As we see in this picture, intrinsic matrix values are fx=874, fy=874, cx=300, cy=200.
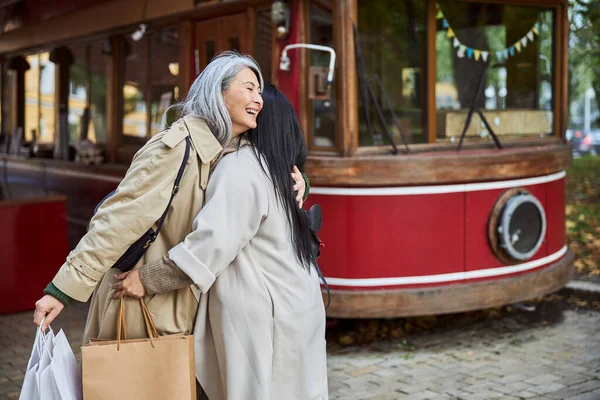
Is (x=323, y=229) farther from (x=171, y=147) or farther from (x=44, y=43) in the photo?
(x=44, y=43)

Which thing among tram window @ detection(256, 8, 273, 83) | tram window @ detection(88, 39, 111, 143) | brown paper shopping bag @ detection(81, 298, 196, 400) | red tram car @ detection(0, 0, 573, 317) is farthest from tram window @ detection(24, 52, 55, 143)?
brown paper shopping bag @ detection(81, 298, 196, 400)

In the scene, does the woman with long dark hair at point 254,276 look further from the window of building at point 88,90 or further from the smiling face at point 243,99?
the window of building at point 88,90

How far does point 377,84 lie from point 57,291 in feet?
11.3

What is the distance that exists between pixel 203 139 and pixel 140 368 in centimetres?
73

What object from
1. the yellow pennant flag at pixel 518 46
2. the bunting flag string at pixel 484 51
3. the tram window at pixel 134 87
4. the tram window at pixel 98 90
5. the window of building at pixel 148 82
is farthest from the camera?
the tram window at pixel 98 90

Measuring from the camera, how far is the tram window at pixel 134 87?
8414 mm

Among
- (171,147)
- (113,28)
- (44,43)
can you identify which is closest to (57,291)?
(171,147)

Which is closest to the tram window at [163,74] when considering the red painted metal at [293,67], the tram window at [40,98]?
the red painted metal at [293,67]

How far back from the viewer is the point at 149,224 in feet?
8.81

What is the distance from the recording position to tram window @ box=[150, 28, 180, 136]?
7543 mm

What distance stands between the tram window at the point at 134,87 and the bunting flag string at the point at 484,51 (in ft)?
11.0

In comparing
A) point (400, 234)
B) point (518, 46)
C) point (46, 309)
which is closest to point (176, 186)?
point (46, 309)

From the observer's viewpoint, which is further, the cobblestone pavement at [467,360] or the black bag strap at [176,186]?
the cobblestone pavement at [467,360]

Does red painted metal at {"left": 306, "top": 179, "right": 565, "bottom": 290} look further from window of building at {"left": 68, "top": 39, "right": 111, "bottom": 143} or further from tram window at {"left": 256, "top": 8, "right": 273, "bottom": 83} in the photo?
window of building at {"left": 68, "top": 39, "right": 111, "bottom": 143}
